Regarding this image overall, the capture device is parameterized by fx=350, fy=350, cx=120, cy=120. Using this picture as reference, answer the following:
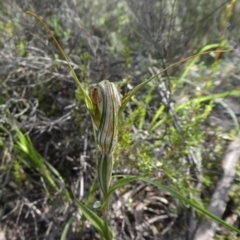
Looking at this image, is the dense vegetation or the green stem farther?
the dense vegetation

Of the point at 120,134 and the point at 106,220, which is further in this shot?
the point at 120,134

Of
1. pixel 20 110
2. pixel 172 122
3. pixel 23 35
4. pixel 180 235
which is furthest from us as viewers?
pixel 23 35

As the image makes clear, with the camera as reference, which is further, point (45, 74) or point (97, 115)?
point (45, 74)

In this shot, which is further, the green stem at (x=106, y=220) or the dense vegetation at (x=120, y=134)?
the dense vegetation at (x=120, y=134)

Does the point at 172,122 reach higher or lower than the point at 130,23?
lower

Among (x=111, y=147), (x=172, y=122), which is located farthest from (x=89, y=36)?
(x=111, y=147)

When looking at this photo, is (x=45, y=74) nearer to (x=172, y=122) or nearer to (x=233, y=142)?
(x=172, y=122)

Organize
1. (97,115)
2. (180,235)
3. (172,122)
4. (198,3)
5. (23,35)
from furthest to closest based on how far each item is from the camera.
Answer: (198,3)
(23,35)
(172,122)
(180,235)
(97,115)

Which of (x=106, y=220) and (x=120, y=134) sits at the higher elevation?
(x=120, y=134)
